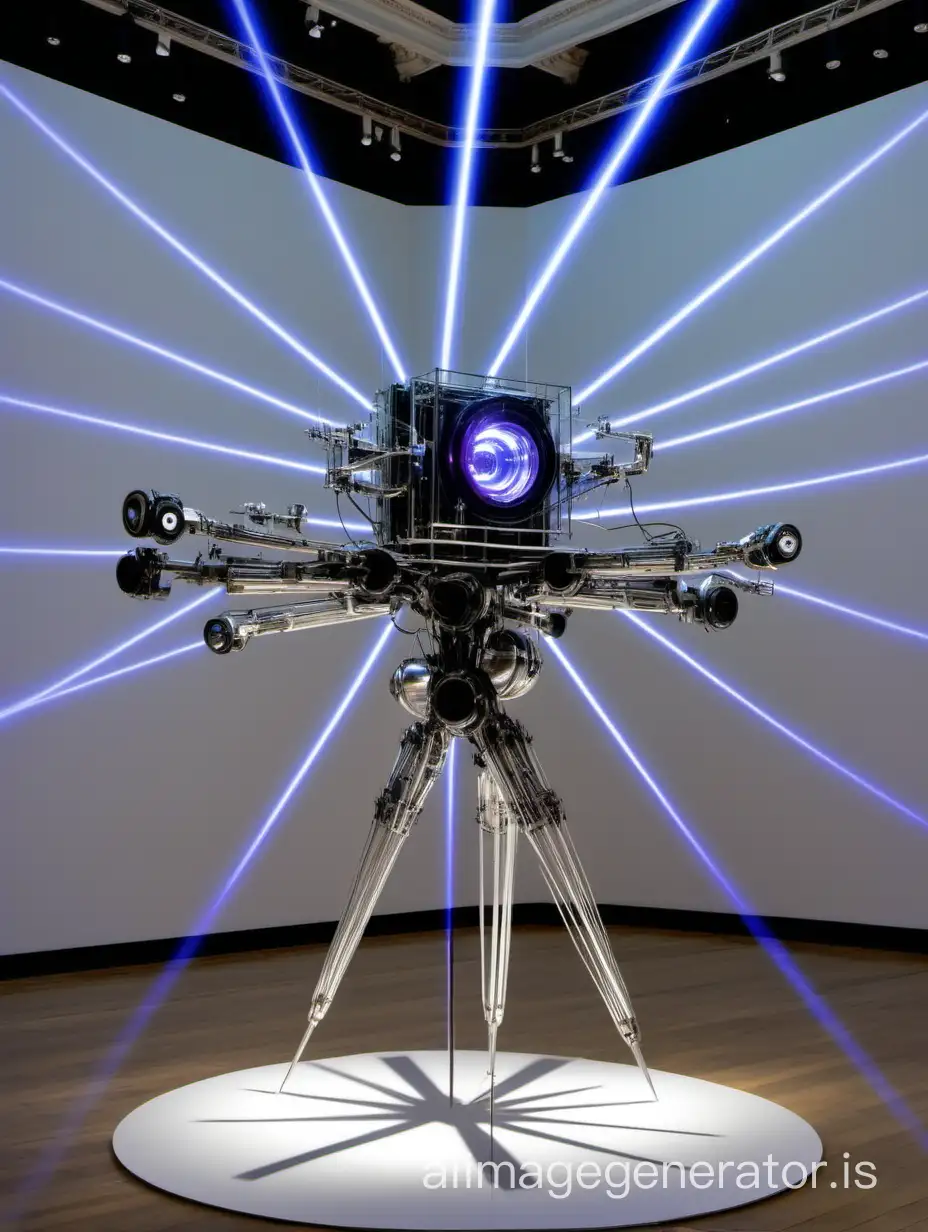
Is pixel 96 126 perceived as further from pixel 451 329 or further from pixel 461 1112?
pixel 461 1112

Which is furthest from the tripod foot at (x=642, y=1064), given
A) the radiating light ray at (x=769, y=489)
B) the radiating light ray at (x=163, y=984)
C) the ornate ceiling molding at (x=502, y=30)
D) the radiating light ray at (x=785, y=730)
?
the ornate ceiling molding at (x=502, y=30)

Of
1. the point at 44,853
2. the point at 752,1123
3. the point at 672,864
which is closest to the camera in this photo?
the point at 752,1123

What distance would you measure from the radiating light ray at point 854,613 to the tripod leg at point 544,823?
3.39m

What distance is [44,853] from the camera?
581cm

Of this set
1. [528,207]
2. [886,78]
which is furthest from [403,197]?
[886,78]

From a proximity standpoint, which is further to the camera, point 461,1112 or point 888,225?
point 888,225

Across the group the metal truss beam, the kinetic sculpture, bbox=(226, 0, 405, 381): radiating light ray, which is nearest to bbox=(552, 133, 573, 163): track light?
the metal truss beam

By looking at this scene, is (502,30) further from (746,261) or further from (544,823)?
(544,823)

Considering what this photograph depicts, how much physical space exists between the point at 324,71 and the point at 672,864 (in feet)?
14.9

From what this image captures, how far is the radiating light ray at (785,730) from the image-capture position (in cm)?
630

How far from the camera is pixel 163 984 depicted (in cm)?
557

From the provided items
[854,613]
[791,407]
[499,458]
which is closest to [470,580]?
[499,458]

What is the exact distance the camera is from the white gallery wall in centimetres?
594

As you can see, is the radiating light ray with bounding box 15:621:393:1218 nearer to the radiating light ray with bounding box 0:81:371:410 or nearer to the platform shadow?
the platform shadow
